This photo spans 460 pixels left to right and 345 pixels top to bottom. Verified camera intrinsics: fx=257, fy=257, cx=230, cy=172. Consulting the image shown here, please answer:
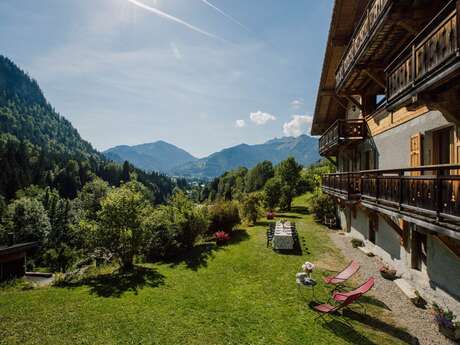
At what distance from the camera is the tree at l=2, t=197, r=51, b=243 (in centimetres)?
3919

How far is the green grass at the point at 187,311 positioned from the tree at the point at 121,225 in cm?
135

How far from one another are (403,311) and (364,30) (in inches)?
416

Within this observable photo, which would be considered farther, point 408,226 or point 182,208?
point 182,208

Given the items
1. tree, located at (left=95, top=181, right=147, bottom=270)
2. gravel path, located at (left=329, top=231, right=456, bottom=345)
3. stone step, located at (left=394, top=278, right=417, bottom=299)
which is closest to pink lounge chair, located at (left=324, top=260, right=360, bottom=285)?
gravel path, located at (left=329, top=231, right=456, bottom=345)

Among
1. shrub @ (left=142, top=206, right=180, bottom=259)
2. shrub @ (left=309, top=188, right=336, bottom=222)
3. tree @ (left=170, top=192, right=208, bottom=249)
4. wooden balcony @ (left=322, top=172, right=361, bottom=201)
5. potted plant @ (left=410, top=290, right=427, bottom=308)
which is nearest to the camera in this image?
potted plant @ (left=410, top=290, right=427, bottom=308)

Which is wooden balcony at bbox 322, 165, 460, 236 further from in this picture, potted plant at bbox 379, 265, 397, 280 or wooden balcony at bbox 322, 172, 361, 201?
potted plant at bbox 379, 265, 397, 280

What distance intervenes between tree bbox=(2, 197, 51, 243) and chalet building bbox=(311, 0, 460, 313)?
44337 millimetres

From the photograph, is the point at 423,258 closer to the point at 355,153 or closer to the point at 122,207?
the point at 355,153

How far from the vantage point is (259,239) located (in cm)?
2025

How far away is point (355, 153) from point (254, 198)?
1228 centimetres

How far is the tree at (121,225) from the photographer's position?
14.0m

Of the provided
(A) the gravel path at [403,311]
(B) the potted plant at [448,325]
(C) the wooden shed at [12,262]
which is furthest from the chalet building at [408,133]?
(C) the wooden shed at [12,262]

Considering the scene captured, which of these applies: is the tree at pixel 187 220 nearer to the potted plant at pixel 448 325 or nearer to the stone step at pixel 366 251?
the stone step at pixel 366 251

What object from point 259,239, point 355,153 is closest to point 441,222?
point 355,153
